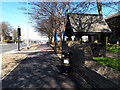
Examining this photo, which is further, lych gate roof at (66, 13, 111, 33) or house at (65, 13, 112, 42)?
lych gate roof at (66, 13, 111, 33)

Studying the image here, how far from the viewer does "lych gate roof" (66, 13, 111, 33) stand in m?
9.15

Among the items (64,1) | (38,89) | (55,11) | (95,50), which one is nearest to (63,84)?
(38,89)

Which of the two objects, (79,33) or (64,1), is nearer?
(79,33)

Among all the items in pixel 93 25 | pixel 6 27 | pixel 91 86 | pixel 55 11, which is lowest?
pixel 91 86

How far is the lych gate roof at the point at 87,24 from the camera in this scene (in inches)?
360

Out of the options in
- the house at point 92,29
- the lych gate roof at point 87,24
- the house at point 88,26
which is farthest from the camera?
the lych gate roof at point 87,24

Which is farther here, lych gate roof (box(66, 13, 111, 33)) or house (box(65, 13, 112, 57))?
lych gate roof (box(66, 13, 111, 33))

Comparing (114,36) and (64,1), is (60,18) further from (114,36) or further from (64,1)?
(114,36)

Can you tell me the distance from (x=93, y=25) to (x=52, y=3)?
8759 millimetres

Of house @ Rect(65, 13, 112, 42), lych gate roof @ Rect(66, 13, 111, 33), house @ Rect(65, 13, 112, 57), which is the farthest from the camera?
lych gate roof @ Rect(66, 13, 111, 33)

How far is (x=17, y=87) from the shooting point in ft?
12.8

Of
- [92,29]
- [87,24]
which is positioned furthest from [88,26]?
[92,29]

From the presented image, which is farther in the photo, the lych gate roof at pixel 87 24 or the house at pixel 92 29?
the lych gate roof at pixel 87 24

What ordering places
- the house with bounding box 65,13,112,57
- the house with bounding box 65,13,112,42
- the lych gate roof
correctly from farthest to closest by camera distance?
1. the lych gate roof
2. the house with bounding box 65,13,112,42
3. the house with bounding box 65,13,112,57
